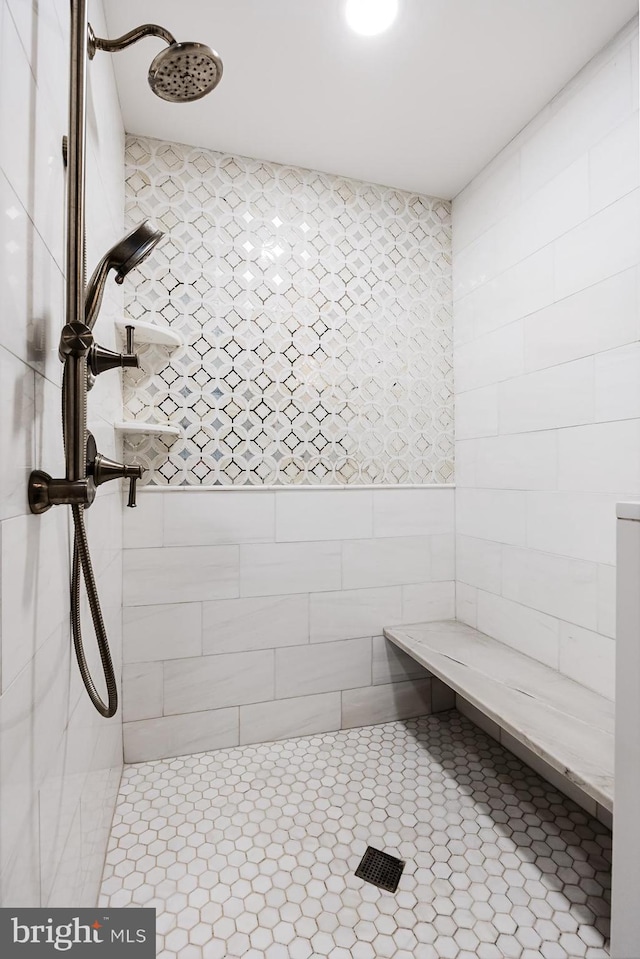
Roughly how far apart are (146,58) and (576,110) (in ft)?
4.43

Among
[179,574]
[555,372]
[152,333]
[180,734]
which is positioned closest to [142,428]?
[152,333]

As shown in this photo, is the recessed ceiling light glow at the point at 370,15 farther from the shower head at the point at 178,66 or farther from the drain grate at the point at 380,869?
the drain grate at the point at 380,869

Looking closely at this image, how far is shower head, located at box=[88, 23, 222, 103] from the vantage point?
0.92 metres

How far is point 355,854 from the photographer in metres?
1.39

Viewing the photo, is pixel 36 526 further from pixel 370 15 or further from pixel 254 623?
pixel 370 15

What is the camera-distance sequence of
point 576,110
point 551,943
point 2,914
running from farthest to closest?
point 576,110 < point 551,943 < point 2,914

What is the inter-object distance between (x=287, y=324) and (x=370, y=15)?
3.11ft

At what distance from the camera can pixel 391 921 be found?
1.19 m

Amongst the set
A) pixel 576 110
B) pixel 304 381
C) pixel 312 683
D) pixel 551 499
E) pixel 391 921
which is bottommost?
pixel 391 921

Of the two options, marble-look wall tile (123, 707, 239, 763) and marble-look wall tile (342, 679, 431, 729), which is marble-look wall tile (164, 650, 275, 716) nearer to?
marble-look wall tile (123, 707, 239, 763)

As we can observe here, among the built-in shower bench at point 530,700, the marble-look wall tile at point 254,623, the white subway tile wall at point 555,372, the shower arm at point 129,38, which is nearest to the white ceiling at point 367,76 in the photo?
the white subway tile wall at point 555,372

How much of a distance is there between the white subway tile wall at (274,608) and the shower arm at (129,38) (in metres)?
1.25

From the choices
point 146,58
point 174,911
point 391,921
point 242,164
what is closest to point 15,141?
point 146,58

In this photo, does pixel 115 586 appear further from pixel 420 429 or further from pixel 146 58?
pixel 146 58
